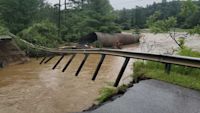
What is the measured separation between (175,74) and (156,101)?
2.23 m

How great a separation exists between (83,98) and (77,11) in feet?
143

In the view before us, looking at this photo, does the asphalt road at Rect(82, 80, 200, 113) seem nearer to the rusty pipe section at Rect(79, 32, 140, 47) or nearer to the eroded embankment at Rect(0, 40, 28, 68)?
the eroded embankment at Rect(0, 40, 28, 68)

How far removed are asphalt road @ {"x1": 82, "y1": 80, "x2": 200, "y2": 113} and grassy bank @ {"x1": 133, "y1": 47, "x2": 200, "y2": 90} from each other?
36cm

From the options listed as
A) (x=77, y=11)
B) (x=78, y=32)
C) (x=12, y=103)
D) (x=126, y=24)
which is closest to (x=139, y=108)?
(x=12, y=103)

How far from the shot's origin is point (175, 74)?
24.1ft

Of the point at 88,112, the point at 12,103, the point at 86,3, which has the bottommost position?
the point at 12,103

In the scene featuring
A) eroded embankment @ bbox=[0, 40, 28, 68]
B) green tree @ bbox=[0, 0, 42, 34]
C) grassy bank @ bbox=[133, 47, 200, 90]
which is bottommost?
eroded embankment @ bbox=[0, 40, 28, 68]

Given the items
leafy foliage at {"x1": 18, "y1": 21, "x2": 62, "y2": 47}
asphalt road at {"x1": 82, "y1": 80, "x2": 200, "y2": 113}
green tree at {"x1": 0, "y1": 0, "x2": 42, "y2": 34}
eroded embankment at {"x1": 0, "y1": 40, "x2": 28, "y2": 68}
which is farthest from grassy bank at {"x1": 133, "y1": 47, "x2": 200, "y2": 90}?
green tree at {"x1": 0, "y1": 0, "x2": 42, "y2": 34}

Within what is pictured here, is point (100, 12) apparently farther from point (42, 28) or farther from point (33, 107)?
point (33, 107)

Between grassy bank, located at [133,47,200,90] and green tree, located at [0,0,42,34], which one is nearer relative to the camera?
grassy bank, located at [133,47,200,90]

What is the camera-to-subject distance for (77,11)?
50.9m

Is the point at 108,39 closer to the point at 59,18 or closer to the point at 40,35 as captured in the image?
the point at 40,35

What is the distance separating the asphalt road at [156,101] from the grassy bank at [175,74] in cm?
36

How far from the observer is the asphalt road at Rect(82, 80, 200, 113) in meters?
4.86
